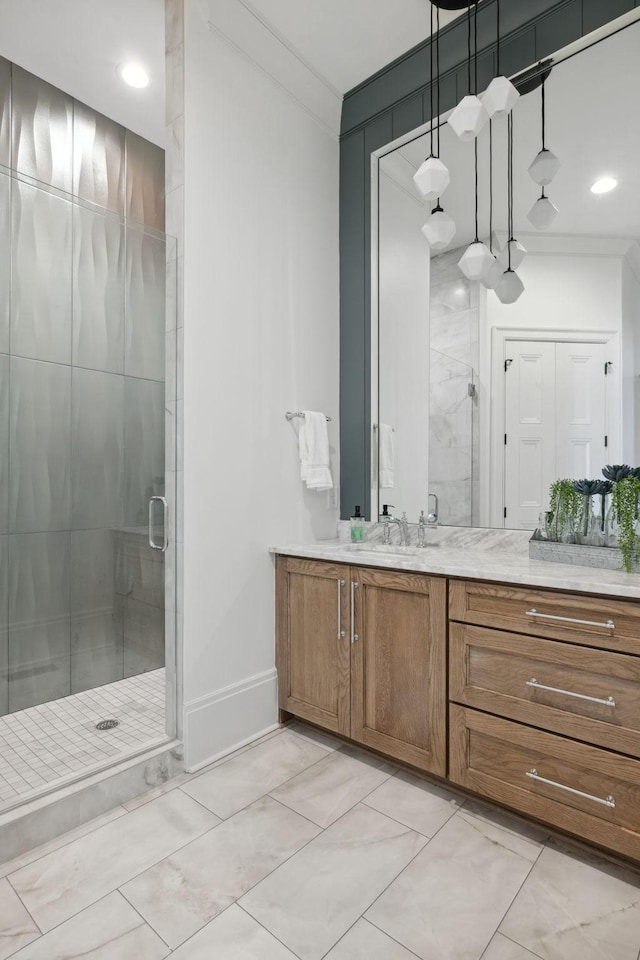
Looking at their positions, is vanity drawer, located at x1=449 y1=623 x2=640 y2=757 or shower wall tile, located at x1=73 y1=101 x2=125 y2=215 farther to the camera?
shower wall tile, located at x1=73 y1=101 x2=125 y2=215

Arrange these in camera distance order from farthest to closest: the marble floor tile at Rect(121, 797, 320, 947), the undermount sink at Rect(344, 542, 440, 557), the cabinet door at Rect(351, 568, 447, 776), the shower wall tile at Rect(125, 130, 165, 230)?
1. the shower wall tile at Rect(125, 130, 165, 230)
2. the undermount sink at Rect(344, 542, 440, 557)
3. the cabinet door at Rect(351, 568, 447, 776)
4. the marble floor tile at Rect(121, 797, 320, 947)

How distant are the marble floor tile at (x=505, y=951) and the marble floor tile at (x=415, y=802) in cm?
39

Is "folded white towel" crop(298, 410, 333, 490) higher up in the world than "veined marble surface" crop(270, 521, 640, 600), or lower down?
higher up

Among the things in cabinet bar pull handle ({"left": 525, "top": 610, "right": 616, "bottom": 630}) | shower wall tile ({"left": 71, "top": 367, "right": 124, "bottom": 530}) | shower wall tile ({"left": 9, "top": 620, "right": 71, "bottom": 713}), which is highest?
shower wall tile ({"left": 71, "top": 367, "right": 124, "bottom": 530})

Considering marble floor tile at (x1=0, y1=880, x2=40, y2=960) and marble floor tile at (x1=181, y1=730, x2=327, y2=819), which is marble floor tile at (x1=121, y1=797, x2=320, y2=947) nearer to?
marble floor tile at (x1=181, y1=730, x2=327, y2=819)

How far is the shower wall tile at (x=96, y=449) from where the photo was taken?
204 cm

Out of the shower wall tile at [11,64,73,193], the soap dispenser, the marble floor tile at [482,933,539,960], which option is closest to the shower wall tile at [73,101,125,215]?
the shower wall tile at [11,64,73,193]

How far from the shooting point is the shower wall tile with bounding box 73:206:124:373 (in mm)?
1989

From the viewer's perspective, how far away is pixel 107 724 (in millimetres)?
2021

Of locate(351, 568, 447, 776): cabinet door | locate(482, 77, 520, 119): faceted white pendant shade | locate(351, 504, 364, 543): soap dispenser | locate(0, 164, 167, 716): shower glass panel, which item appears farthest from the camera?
locate(351, 504, 364, 543): soap dispenser

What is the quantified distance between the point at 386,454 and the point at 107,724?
1.64m

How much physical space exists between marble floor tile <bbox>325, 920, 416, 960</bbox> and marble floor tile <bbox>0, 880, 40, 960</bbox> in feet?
2.36

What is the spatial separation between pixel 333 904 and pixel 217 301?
79.4 inches

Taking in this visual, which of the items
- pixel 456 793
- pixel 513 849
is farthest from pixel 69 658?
pixel 513 849
